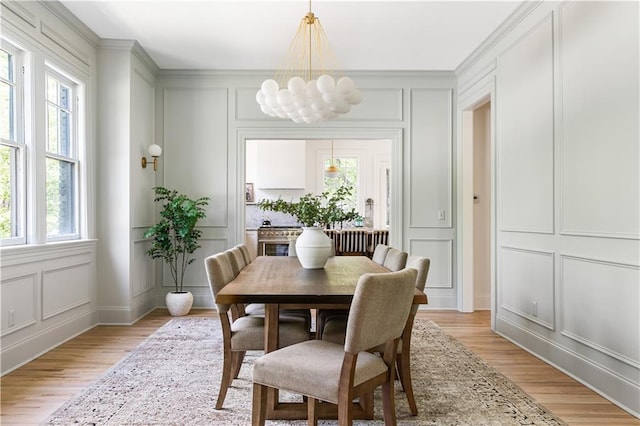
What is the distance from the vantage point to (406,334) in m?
2.38

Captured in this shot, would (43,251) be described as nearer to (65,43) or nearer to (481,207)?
(65,43)

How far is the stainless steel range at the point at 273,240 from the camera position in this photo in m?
7.36

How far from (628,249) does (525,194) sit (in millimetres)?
1215

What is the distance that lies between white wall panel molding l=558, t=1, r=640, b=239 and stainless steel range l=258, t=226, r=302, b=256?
4.93m

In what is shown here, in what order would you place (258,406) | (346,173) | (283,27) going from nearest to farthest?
(258,406)
(283,27)
(346,173)

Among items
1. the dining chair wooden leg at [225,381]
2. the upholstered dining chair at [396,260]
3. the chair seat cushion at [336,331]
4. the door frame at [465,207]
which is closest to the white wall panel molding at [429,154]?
the door frame at [465,207]

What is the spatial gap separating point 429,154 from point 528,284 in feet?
6.97

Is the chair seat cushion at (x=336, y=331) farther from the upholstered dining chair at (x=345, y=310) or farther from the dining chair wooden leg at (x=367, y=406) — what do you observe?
the dining chair wooden leg at (x=367, y=406)

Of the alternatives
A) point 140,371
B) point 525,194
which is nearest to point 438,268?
point 525,194

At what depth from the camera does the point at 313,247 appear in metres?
2.85

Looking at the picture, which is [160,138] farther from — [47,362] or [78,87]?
[47,362]

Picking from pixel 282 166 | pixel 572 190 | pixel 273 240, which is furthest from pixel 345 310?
pixel 282 166

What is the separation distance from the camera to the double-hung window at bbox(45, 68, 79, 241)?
3623 mm

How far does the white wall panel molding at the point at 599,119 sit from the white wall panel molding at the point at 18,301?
12.6 feet
